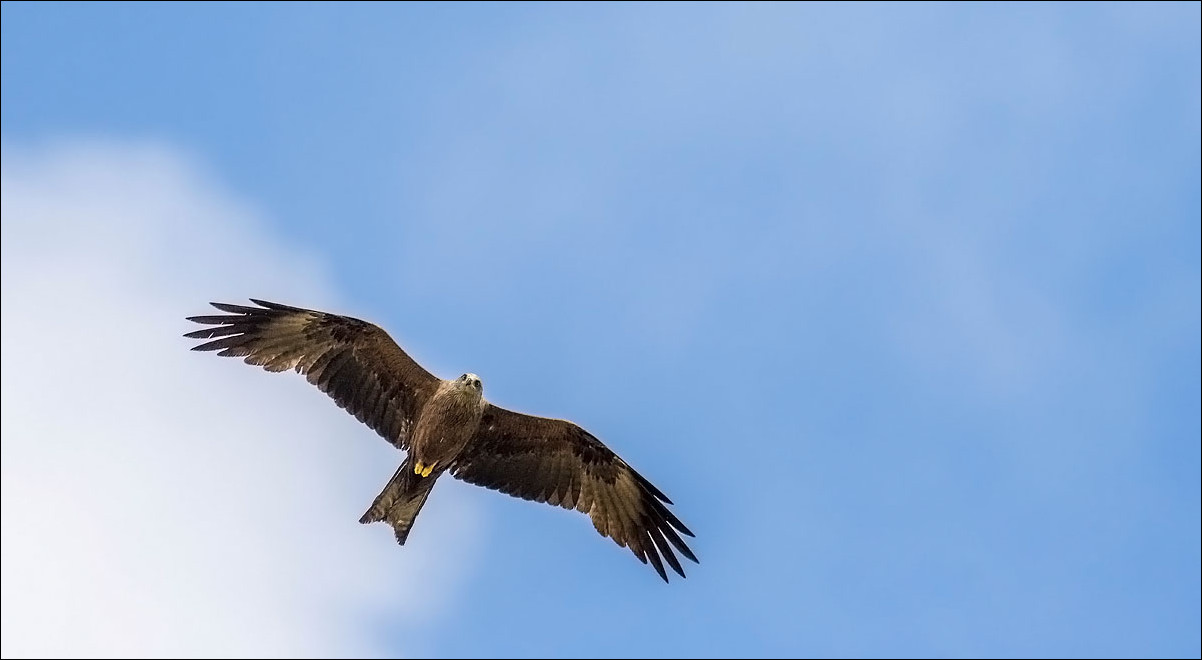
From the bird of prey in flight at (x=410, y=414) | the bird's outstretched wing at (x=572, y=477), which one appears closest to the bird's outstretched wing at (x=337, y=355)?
the bird of prey in flight at (x=410, y=414)

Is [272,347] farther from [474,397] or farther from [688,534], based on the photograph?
[688,534]

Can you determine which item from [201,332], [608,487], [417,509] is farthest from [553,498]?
[201,332]

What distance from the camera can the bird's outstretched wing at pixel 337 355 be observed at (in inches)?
744

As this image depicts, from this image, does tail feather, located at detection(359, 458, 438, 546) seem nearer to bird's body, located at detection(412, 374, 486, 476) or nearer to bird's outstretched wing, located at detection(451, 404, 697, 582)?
bird's body, located at detection(412, 374, 486, 476)

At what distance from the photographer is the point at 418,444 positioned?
18688 mm

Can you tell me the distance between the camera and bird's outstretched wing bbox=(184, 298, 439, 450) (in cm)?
1891

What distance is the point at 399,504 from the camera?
1877 cm

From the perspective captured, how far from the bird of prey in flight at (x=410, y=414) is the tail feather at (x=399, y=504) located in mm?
13

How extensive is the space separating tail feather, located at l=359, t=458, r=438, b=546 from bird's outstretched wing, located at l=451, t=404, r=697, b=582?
711 millimetres

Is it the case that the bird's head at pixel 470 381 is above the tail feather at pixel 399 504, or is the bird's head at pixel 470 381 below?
above

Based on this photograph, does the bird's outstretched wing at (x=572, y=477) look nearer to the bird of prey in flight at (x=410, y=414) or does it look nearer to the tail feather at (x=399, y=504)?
the bird of prey in flight at (x=410, y=414)

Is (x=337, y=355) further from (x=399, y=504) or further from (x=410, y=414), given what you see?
(x=399, y=504)

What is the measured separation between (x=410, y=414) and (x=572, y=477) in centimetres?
243

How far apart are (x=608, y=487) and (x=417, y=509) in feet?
9.15
